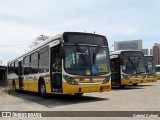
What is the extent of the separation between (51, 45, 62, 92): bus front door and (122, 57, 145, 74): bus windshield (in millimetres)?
9034

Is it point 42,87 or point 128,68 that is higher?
point 128,68

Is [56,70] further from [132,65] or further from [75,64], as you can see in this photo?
[132,65]

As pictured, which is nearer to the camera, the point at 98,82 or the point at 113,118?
the point at 113,118

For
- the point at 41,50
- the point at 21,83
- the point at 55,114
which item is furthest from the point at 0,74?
the point at 55,114

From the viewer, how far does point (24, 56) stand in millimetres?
20953

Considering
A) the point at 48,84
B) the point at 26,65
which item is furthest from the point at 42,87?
the point at 26,65

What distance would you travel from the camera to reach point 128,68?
2255 cm

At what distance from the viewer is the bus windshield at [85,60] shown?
13.4m

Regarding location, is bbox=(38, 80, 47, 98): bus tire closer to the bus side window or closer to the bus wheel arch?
the bus wheel arch

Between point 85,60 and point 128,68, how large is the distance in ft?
31.1

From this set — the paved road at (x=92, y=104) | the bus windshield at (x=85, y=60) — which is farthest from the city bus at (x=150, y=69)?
the bus windshield at (x=85, y=60)

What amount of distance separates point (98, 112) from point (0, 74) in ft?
157

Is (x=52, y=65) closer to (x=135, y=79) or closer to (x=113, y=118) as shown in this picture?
(x=113, y=118)

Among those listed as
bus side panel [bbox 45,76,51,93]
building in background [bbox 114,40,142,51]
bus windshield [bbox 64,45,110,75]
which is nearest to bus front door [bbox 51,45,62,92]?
bus side panel [bbox 45,76,51,93]
